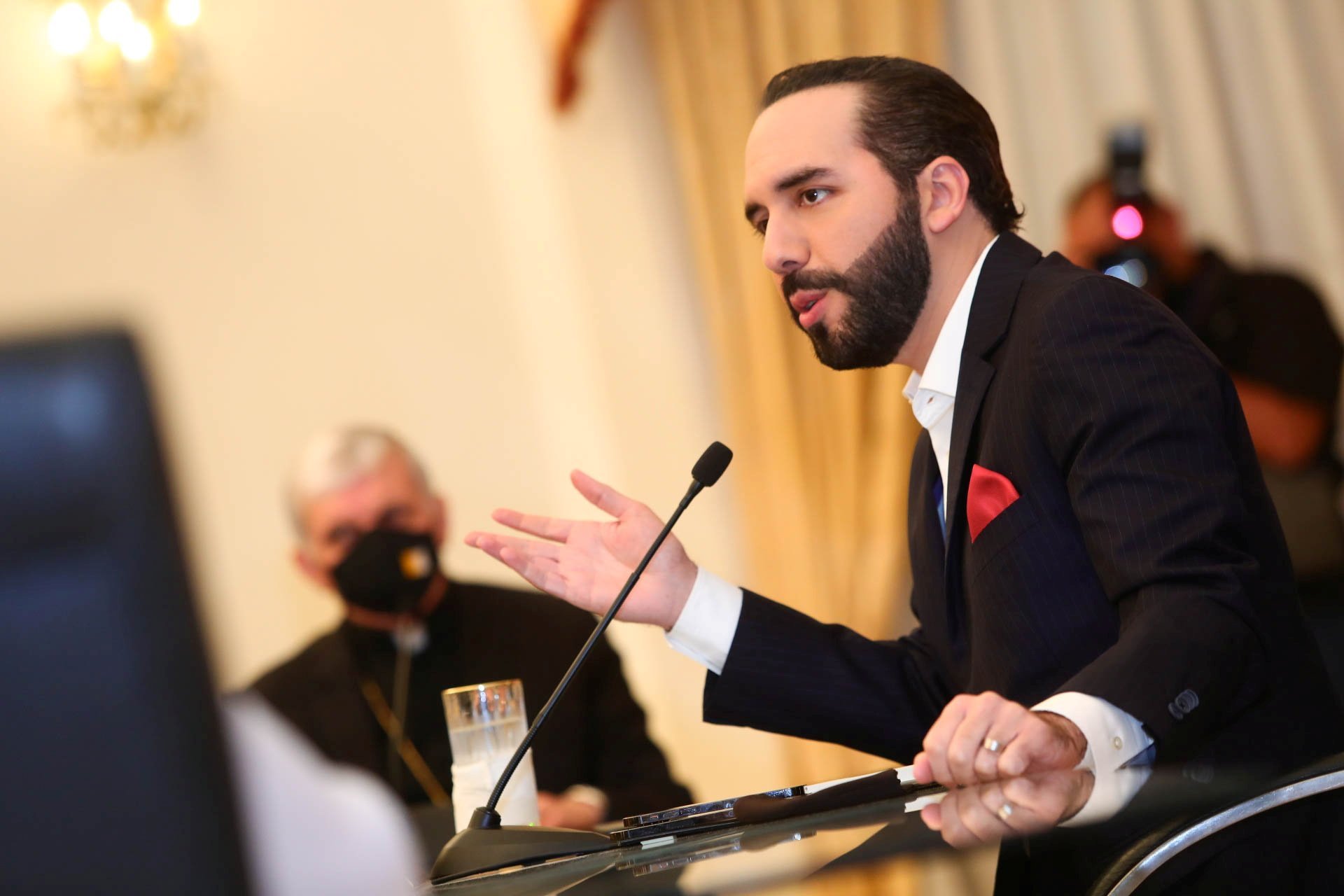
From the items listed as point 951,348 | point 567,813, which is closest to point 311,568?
point 567,813

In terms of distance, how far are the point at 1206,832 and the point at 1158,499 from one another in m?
0.44

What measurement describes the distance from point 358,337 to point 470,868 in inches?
146

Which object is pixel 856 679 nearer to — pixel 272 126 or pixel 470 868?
pixel 470 868

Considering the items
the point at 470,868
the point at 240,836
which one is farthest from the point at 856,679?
the point at 240,836

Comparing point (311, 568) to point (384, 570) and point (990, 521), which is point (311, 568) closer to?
point (384, 570)

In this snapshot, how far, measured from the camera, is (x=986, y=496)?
1480 millimetres

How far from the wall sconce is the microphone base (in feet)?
13.0

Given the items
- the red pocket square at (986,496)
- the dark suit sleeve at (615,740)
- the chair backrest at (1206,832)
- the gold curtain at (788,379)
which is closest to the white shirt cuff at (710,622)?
the red pocket square at (986,496)

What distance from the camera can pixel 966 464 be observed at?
60.9 inches

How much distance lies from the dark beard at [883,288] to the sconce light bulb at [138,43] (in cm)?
346

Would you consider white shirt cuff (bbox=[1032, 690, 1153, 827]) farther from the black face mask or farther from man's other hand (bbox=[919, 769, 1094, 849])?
the black face mask

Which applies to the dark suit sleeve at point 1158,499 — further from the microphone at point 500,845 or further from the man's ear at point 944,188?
the microphone at point 500,845

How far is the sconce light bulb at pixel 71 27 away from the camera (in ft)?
14.3

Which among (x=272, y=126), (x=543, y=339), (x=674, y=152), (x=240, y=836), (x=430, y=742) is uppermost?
(x=272, y=126)
